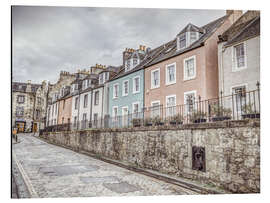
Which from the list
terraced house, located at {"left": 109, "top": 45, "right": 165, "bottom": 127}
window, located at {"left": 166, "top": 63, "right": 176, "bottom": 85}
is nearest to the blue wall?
terraced house, located at {"left": 109, "top": 45, "right": 165, "bottom": 127}

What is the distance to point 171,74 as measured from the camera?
35.3 feet

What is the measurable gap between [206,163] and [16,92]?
4.80 metres

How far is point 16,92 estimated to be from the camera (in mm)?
5633

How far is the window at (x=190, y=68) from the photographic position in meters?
9.59

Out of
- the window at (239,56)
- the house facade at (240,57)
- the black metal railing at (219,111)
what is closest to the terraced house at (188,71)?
the house facade at (240,57)

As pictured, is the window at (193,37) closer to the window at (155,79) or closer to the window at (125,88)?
the window at (155,79)

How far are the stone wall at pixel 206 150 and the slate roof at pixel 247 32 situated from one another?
4048mm

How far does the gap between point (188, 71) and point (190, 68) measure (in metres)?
0.15

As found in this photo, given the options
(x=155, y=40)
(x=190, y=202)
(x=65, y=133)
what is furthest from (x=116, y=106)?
(x=190, y=202)

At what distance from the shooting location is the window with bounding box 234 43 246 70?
7.78 metres

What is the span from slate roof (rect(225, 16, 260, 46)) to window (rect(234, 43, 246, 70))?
240 mm

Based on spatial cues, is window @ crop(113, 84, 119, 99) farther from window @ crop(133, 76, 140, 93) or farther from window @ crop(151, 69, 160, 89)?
window @ crop(151, 69, 160, 89)
